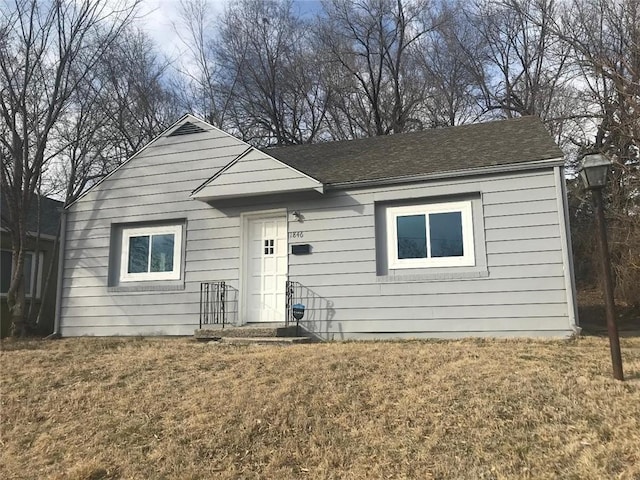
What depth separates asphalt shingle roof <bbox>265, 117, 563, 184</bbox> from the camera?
359 inches

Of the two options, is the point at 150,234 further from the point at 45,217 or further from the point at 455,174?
the point at 45,217

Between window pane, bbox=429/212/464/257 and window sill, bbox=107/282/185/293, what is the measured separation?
489 cm

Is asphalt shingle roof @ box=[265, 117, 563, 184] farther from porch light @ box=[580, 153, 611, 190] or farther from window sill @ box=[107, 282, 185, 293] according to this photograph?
window sill @ box=[107, 282, 185, 293]

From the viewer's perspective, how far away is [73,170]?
54.6 feet

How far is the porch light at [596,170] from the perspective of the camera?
5.77 meters

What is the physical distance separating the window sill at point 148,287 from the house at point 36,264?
3.63 metres

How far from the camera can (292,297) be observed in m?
9.72

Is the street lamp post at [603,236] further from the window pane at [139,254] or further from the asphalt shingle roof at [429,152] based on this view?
the window pane at [139,254]

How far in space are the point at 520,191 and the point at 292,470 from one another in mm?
6174

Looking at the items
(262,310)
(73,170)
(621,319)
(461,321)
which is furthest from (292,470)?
(73,170)

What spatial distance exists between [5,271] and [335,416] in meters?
12.2

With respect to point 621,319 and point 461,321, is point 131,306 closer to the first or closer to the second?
point 461,321

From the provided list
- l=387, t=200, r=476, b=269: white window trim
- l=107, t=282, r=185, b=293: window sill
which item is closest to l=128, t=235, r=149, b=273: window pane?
l=107, t=282, r=185, b=293: window sill

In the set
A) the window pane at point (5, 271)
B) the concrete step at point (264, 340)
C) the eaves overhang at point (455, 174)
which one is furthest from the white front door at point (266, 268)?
the window pane at point (5, 271)
